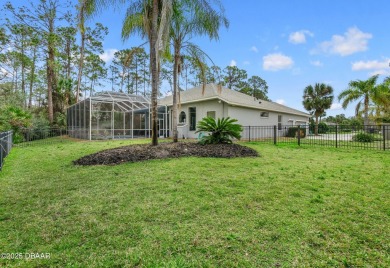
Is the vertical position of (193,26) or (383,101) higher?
(193,26)

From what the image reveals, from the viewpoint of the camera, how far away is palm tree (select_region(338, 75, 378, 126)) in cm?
1842

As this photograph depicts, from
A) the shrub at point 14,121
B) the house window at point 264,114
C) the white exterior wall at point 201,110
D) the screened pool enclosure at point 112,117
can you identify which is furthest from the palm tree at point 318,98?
the shrub at point 14,121

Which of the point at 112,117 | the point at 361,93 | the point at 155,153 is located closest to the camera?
the point at 155,153

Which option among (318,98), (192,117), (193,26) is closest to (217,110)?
(192,117)

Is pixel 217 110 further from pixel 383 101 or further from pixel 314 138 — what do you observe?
pixel 383 101

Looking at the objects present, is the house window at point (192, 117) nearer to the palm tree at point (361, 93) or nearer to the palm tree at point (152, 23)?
the palm tree at point (152, 23)

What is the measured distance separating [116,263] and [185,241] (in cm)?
71

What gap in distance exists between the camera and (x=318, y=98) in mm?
24719

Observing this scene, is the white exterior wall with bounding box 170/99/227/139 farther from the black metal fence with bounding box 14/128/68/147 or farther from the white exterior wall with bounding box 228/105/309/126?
the black metal fence with bounding box 14/128/68/147

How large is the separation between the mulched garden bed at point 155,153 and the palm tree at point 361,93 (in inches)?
679

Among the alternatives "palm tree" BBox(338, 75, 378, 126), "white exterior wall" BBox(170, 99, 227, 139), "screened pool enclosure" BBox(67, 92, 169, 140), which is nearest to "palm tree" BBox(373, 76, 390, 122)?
"palm tree" BBox(338, 75, 378, 126)

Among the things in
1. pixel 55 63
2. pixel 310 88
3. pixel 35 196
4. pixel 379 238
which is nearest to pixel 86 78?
pixel 55 63

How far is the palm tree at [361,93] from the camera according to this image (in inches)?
725

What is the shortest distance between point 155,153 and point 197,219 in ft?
15.1
